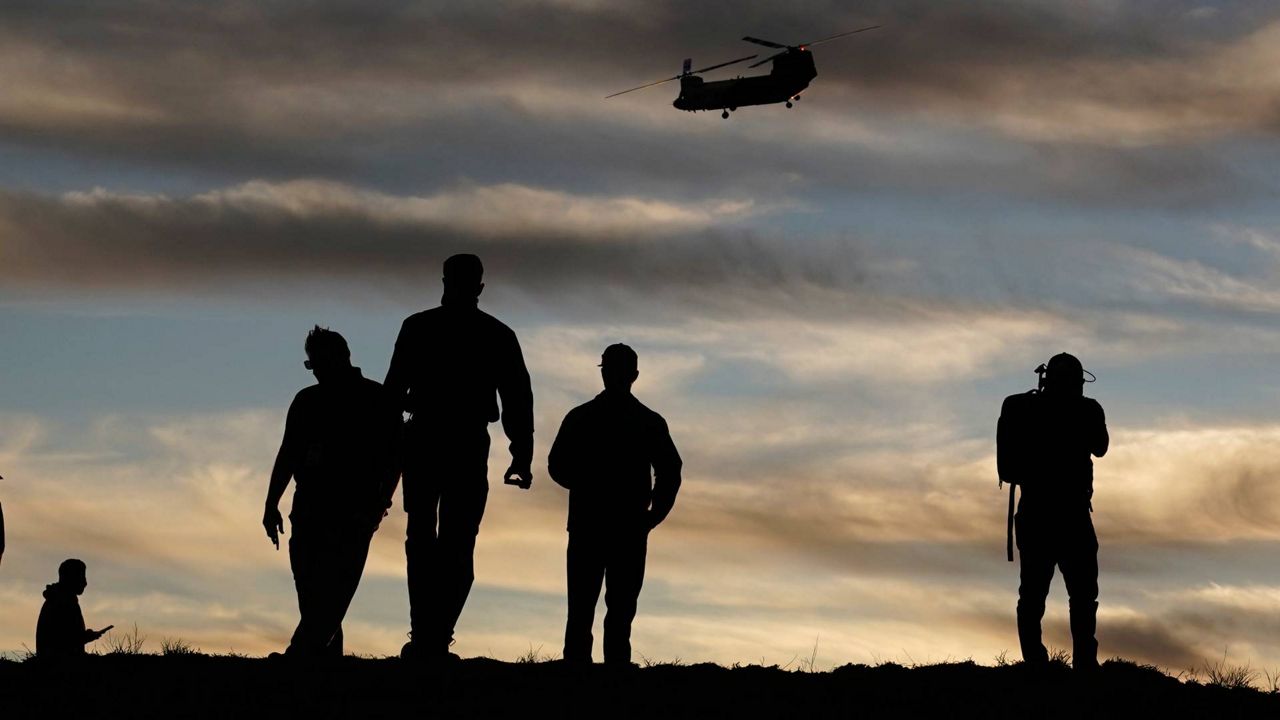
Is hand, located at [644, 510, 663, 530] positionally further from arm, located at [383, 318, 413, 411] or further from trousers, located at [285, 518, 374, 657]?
trousers, located at [285, 518, 374, 657]

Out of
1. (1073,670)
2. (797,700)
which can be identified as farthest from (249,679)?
(1073,670)

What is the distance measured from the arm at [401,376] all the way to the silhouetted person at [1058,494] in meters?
5.04

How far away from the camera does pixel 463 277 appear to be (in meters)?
10.8

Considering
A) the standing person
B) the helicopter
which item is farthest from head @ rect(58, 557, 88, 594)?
the helicopter

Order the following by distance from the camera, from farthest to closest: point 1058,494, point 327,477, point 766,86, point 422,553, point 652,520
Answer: point 766,86, point 1058,494, point 327,477, point 652,520, point 422,553

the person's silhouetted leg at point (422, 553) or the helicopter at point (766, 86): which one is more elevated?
the helicopter at point (766, 86)

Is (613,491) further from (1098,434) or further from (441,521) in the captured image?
(1098,434)

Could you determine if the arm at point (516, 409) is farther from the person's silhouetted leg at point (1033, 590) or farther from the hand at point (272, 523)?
the person's silhouetted leg at point (1033, 590)

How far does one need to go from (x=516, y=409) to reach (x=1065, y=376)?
4723mm

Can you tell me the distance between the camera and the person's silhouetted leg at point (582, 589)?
35.9ft

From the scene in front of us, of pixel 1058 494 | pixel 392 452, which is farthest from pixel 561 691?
pixel 1058 494

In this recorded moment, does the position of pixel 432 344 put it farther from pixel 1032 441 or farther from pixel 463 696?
pixel 1032 441

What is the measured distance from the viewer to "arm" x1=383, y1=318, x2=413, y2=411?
1080 cm

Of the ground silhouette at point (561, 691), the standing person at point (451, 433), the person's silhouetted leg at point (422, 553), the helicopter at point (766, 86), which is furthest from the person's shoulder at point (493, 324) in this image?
the helicopter at point (766, 86)
